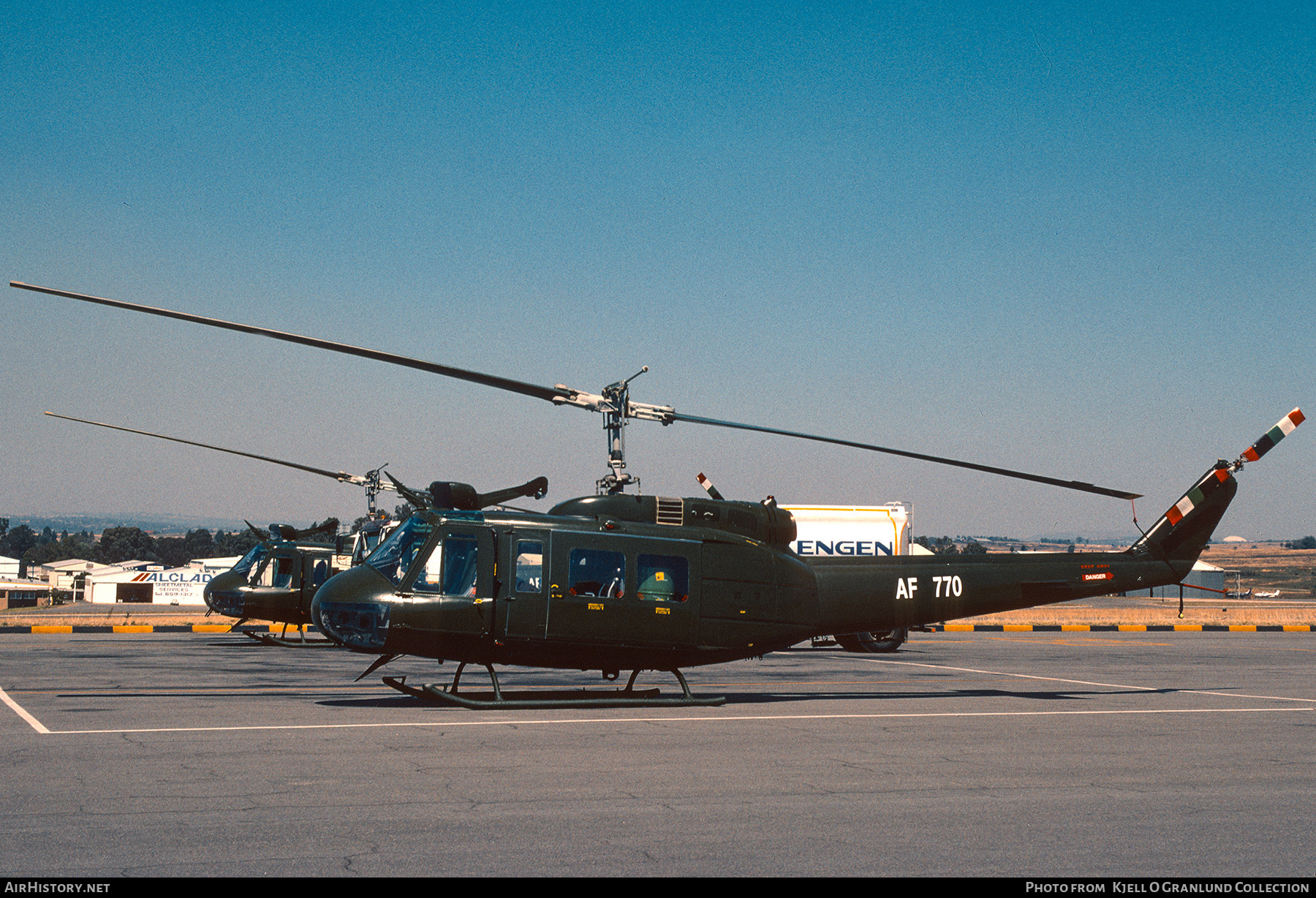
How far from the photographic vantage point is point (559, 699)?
49.8ft

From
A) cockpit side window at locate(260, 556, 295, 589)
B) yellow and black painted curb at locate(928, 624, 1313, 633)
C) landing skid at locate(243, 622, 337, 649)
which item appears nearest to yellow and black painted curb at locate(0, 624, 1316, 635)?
yellow and black painted curb at locate(928, 624, 1313, 633)

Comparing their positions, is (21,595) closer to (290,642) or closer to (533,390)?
(290,642)

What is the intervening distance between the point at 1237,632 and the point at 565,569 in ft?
121

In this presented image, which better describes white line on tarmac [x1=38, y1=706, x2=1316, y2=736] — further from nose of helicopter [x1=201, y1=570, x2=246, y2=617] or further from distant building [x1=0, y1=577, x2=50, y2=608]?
distant building [x1=0, y1=577, x2=50, y2=608]

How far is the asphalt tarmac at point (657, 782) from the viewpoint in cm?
695

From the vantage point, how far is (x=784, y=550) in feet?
55.6

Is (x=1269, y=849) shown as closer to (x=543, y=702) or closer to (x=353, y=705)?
(x=543, y=702)

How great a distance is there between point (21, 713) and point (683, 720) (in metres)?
8.38

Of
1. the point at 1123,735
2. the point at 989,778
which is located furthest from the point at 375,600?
the point at 1123,735

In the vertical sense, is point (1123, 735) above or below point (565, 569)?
below

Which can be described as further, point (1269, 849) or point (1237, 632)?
point (1237, 632)

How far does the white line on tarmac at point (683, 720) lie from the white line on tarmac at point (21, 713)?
0.38m

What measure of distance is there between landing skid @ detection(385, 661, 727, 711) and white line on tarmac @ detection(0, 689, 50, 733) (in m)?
4.24

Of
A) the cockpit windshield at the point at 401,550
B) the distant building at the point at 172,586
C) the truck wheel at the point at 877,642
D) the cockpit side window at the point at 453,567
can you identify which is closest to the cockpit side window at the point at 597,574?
the cockpit side window at the point at 453,567
